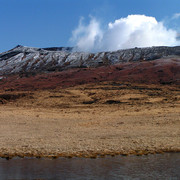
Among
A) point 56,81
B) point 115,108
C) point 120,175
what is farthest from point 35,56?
point 120,175

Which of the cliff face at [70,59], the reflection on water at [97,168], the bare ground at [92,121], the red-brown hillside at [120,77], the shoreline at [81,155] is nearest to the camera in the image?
the reflection on water at [97,168]

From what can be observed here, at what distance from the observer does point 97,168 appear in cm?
1296

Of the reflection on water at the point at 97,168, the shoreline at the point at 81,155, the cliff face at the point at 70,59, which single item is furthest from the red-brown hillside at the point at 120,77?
the reflection on water at the point at 97,168

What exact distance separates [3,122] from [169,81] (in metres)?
35.8

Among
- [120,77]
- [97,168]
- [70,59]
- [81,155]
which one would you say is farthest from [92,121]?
[70,59]

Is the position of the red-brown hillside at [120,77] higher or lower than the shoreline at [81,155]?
higher

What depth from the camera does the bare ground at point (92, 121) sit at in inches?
655

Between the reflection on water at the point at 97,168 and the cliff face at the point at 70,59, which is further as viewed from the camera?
the cliff face at the point at 70,59

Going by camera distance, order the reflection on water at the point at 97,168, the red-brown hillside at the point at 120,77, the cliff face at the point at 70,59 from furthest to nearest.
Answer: the cliff face at the point at 70,59 → the red-brown hillside at the point at 120,77 → the reflection on water at the point at 97,168

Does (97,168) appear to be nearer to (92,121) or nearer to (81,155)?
(81,155)

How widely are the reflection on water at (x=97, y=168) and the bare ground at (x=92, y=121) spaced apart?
108cm

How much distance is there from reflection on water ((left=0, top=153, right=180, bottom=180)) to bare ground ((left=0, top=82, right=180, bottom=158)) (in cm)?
108

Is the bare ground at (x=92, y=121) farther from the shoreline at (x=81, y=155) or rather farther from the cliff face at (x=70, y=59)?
the cliff face at (x=70, y=59)

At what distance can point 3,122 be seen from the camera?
87.5 feet
